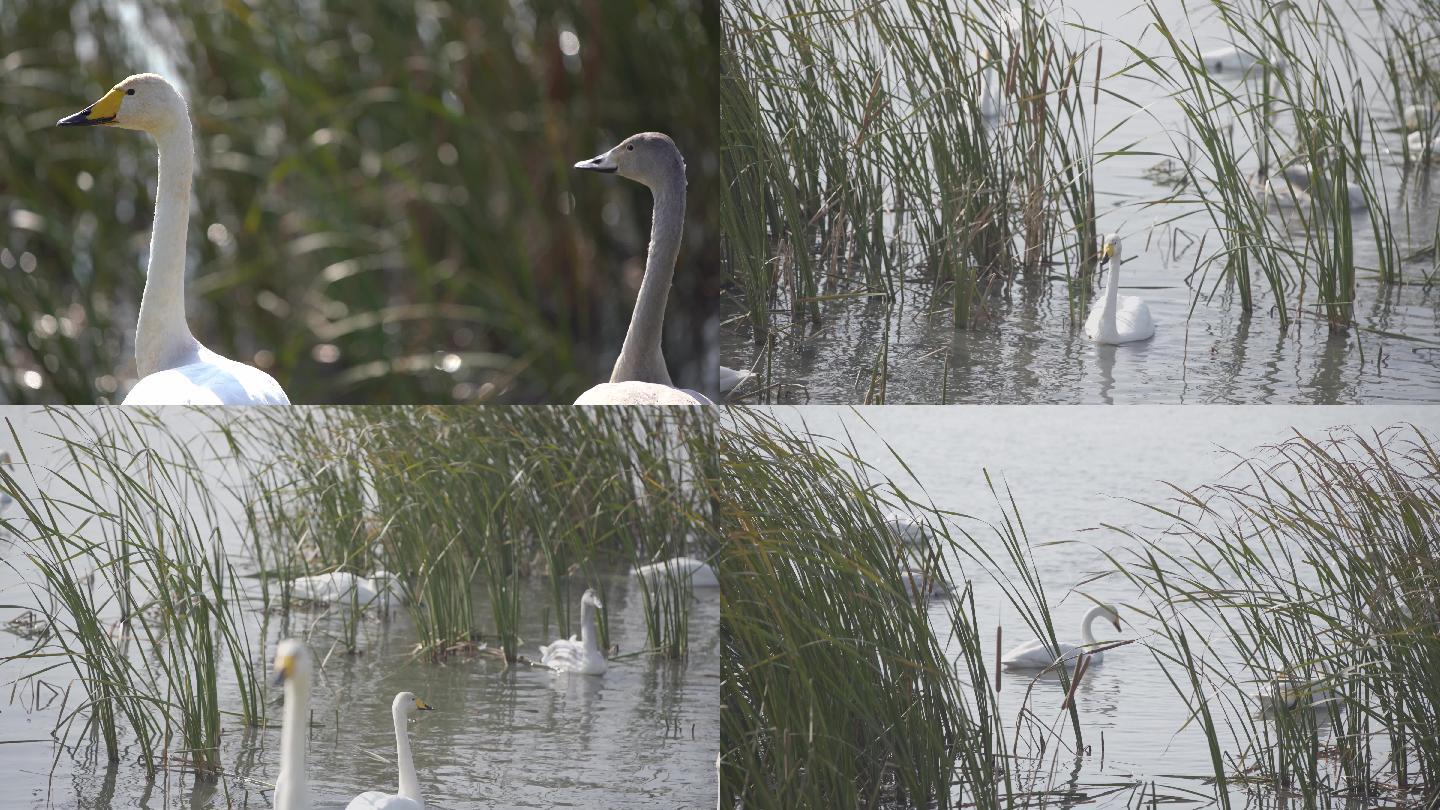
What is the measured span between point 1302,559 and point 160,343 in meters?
1.98

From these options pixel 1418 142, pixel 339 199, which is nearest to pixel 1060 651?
pixel 1418 142

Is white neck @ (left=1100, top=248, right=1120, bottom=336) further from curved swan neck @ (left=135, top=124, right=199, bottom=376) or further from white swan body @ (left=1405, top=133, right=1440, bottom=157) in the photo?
curved swan neck @ (left=135, top=124, right=199, bottom=376)

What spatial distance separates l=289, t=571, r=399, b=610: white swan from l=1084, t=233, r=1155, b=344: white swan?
1.39m

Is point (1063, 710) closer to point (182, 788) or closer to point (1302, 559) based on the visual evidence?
point (1302, 559)

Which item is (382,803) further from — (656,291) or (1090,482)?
(1090,482)

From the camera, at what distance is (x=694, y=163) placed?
245cm

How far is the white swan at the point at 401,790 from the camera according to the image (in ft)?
7.97

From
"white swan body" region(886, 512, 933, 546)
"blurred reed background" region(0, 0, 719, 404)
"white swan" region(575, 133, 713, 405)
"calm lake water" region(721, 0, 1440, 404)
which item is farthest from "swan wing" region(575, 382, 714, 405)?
"blurred reed background" region(0, 0, 719, 404)

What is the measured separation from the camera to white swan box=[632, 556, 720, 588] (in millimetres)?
2547

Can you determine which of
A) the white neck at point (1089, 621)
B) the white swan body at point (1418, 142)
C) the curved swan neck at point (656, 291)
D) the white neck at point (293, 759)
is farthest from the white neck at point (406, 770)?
the white swan body at point (1418, 142)

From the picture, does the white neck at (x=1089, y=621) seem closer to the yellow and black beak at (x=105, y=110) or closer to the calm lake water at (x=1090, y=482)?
the calm lake water at (x=1090, y=482)

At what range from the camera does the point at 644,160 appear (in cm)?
223

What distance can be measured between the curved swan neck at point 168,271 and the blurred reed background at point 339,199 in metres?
0.58

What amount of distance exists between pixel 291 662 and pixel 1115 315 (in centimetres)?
157
